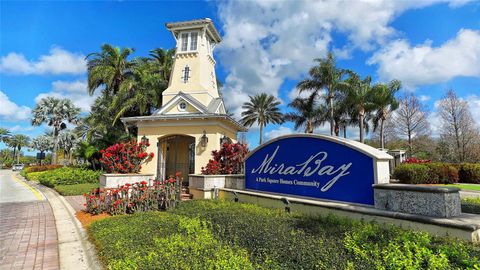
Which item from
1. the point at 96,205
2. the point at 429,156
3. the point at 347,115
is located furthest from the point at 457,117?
the point at 96,205

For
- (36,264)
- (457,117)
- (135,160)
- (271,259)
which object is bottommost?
(36,264)

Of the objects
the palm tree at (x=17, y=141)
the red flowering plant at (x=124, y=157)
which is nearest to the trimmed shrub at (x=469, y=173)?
the red flowering plant at (x=124, y=157)

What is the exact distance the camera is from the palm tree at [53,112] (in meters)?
42.7

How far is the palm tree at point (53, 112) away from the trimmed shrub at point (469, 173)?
52068 millimetres

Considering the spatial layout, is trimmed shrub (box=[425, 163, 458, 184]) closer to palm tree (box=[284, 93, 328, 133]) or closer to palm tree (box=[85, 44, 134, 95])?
palm tree (box=[284, 93, 328, 133])

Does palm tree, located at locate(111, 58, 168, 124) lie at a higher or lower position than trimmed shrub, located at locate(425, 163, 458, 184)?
higher

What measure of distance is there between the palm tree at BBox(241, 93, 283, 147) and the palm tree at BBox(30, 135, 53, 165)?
64638mm

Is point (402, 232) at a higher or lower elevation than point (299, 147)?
lower

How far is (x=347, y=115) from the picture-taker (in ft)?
113

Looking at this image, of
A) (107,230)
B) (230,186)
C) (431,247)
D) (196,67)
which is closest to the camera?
(431,247)

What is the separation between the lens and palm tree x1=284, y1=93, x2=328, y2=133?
3478cm

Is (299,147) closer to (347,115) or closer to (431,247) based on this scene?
(431,247)

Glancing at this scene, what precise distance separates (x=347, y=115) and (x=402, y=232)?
107 ft

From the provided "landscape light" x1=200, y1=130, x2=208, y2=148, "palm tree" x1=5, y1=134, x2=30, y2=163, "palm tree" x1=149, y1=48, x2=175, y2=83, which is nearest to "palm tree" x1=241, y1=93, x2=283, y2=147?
"palm tree" x1=149, y1=48, x2=175, y2=83
